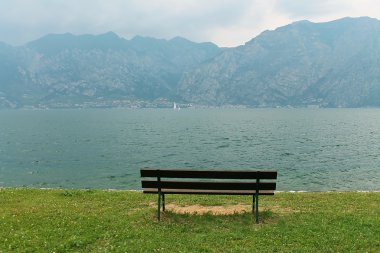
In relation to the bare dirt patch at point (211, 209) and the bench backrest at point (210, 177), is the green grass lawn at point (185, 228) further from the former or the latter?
the bench backrest at point (210, 177)

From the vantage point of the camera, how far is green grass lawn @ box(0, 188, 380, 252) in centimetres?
1147

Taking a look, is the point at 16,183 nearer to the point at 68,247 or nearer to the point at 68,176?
the point at 68,176

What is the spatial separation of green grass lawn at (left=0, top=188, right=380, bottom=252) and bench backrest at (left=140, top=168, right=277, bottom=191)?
48.3 inches

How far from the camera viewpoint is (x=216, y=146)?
92.4 m

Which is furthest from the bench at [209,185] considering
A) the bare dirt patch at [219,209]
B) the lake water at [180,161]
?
the lake water at [180,161]

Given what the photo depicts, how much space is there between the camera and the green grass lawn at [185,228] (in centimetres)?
1147

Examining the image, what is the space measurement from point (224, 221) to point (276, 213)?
2509 millimetres

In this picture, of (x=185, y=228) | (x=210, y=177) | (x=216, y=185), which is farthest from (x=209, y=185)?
(x=185, y=228)

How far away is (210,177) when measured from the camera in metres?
13.1

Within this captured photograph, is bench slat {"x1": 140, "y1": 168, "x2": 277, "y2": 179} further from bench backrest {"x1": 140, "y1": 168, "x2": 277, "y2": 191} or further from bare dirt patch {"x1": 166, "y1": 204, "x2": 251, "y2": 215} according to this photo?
bare dirt patch {"x1": 166, "y1": 204, "x2": 251, "y2": 215}

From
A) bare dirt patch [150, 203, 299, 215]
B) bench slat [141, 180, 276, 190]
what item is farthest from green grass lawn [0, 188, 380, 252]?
bench slat [141, 180, 276, 190]

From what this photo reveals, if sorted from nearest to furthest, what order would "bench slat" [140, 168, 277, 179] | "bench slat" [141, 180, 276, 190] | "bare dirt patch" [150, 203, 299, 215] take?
1. "bench slat" [140, 168, 277, 179]
2. "bench slat" [141, 180, 276, 190]
3. "bare dirt patch" [150, 203, 299, 215]

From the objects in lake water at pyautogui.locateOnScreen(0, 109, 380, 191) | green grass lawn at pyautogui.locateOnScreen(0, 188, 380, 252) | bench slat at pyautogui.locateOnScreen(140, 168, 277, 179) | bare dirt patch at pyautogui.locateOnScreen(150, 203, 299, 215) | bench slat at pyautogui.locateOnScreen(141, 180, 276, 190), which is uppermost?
bench slat at pyautogui.locateOnScreen(140, 168, 277, 179)

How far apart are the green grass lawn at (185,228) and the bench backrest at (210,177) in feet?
4.03
